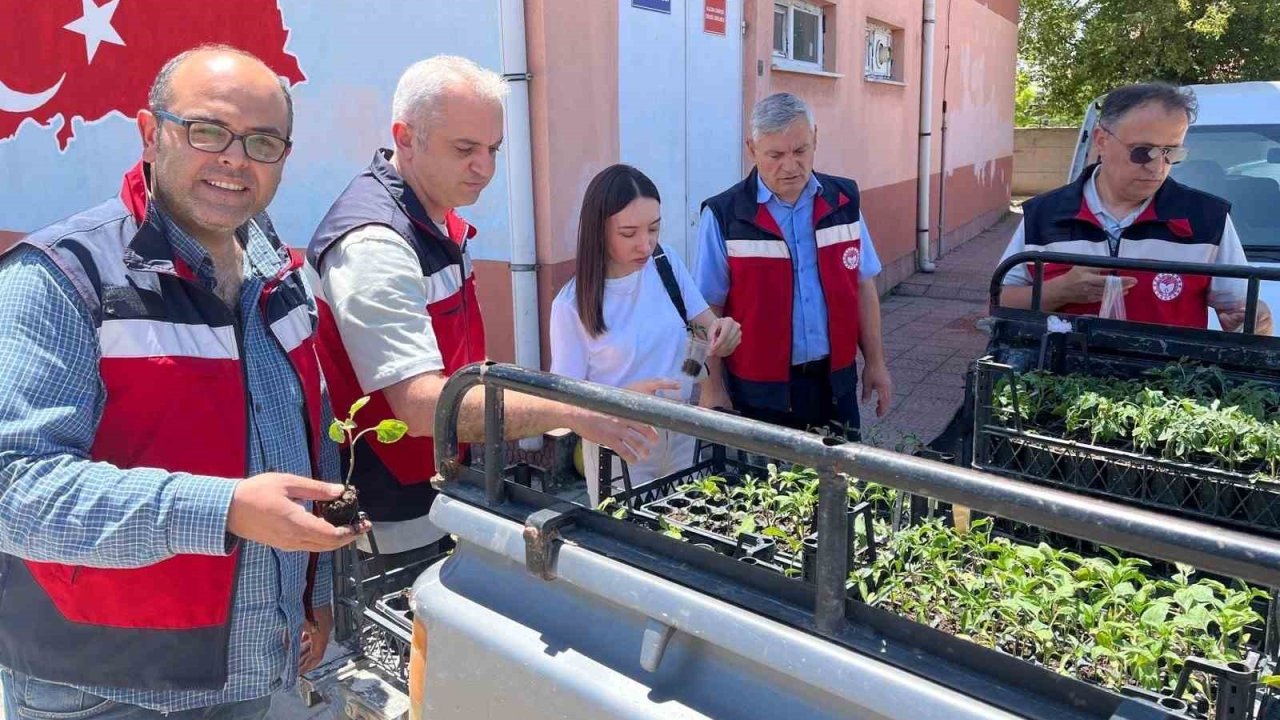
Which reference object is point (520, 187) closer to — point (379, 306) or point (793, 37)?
point (379, 306)

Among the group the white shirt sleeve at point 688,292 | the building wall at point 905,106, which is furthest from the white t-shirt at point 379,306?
the building wall at point 905,106

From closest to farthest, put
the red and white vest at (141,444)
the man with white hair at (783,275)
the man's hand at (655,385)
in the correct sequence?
1. the red and white vest at (141,444)
2. the man's hand at (655,385)
3. the man with white hair at (783,275)

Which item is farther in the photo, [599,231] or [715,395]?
[715,395]

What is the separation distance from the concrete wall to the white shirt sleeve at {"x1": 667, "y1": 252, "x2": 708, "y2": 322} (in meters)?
20.1

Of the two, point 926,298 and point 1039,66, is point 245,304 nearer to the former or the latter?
point 926,298

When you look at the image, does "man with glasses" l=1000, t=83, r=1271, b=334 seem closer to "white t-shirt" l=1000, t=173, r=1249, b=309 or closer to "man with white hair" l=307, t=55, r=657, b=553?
"white t-shirt" l=1000, t=173, r=1249, b=309

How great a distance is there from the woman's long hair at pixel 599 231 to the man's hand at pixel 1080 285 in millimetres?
1215

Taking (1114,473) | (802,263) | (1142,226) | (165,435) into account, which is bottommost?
(1114,473)

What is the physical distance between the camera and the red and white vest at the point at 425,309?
2045 millimetres

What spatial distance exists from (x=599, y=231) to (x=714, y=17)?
3578mm

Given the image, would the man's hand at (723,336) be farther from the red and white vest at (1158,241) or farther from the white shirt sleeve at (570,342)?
the red and white vest at (1158,241)

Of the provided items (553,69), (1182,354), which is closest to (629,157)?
(553,69)

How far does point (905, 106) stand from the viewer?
10.6m

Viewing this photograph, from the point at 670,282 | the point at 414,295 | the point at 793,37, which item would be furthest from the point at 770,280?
the point at 793,37
